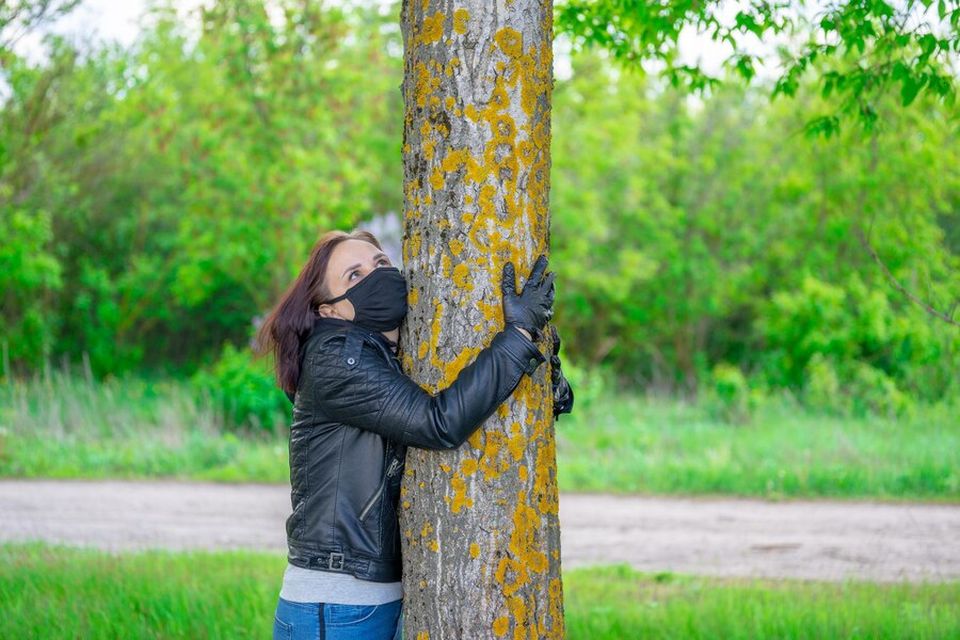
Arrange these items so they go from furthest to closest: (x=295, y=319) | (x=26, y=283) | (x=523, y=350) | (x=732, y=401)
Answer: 1. (x=26, y=283)
2. (x=732, y=401)
3. (x=295, y=319)
4. (x=523, y=350)

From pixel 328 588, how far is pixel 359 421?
0.51 meters

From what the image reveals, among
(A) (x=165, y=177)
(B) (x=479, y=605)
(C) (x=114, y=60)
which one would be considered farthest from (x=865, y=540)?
(A) (x=165, y=177)

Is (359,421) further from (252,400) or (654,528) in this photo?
A: (252,400)

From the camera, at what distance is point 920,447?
436 inches

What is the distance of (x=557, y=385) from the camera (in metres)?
3.38

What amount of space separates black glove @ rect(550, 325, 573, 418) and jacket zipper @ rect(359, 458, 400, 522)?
0.53 metres

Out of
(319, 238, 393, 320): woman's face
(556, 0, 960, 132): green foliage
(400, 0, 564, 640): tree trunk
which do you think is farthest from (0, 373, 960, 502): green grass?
(319, 238, 393, 320): woman's face

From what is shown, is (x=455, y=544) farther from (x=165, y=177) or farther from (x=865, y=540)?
(x=165, y=177)

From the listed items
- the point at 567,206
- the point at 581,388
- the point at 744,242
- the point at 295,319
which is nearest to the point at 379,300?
the point at 295,319

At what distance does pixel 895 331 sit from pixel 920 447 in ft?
12.7

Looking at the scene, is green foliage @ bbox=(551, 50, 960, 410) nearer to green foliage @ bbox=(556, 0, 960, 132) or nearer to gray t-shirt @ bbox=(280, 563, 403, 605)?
green foliage @ bbox=(556, 0, 960, 132)

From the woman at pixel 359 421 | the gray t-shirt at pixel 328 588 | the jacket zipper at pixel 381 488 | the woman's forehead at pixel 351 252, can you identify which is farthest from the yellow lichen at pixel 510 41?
the gray t-shirt at pixel 328 588

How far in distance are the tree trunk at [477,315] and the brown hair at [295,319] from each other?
33cm

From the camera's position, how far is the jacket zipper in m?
3.10
